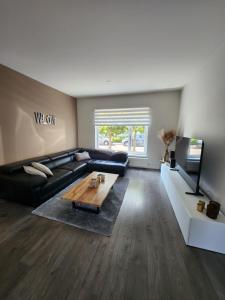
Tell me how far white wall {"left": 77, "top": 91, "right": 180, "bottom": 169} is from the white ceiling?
1.43 meters

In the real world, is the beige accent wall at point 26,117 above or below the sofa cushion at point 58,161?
above

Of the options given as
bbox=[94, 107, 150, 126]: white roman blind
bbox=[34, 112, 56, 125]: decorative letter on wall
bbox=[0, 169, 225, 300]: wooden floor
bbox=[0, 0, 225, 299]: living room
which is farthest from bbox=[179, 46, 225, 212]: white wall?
bbox=[34, 112, 56, 125]: decorative letter on wall

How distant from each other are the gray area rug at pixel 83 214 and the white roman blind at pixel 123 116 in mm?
2911

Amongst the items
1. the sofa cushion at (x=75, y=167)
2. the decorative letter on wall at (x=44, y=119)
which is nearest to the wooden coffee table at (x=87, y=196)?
the sofa cushion at (x=75, y=167)

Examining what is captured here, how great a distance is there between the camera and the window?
4.88 metres

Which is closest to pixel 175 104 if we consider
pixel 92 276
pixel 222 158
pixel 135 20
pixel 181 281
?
pixel 222 158

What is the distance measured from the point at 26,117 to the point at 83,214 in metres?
2.69

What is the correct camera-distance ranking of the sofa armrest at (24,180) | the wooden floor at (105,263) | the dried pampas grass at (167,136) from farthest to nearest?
the dried pampas grass at (167,136) < the sofa armrest at (24,180) < the wooden floor at (105,263)

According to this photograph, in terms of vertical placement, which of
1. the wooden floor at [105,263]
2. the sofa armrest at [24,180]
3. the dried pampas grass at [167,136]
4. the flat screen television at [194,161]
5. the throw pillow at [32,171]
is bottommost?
the wooden floor at [105,263]

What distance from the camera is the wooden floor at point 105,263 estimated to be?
1278 mm

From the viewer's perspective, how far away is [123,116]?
5.01 meters

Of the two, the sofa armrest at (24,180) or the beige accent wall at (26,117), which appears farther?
the beige accent wall at (26,117)

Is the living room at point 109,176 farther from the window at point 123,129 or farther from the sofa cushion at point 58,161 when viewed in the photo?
the window at point 123,129

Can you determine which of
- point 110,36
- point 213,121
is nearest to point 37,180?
point 110,36
